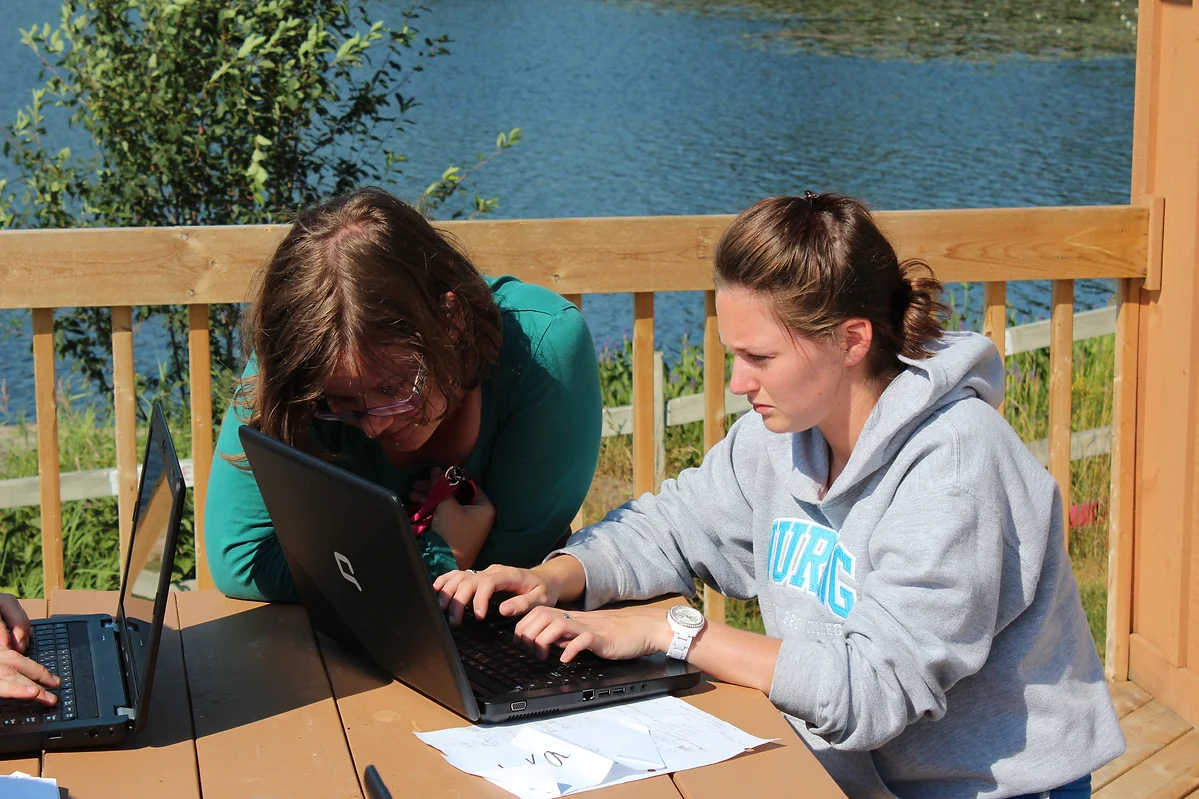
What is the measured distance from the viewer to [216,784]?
1.38 m

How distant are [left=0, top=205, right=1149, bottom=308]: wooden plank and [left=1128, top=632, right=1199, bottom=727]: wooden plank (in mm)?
875

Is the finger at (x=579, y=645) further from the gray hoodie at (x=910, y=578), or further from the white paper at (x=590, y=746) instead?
the gray hoodie at (x=910, y=578)

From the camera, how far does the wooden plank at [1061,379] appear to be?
9.74 ft

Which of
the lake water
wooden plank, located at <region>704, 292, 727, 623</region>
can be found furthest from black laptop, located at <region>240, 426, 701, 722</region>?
the lake water

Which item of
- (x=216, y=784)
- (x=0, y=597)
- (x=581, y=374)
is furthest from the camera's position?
(x=581, y=374)

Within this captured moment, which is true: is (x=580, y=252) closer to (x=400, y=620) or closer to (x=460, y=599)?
(x=460, y=599)

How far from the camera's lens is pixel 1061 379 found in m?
3.03

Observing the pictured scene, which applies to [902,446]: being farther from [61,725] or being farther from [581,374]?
[61,725]

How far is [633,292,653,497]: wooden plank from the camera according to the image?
2.75 m

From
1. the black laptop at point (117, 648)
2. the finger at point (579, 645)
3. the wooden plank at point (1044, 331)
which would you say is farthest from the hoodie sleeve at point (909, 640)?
the wooden plank at point (1044, 331)

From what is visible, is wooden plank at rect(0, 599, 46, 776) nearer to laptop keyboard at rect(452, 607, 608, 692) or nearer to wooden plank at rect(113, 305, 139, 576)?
laptop keyboard at rect(452, 607, 608, 692)

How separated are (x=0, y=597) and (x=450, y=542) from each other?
0.63 meters

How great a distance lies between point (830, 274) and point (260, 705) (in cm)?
90

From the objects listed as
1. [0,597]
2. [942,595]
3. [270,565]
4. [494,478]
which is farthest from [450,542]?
[942,595]
